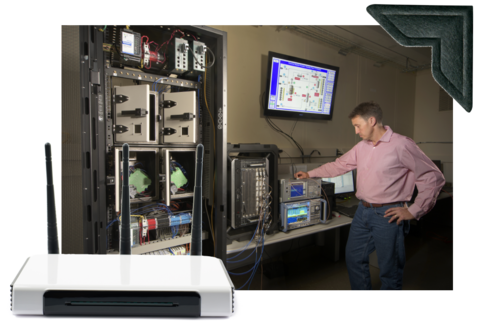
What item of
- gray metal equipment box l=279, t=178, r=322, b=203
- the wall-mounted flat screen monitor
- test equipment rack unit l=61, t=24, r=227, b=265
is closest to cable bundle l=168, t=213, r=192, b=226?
test equipment rack unit l=61, t=24, r=227, b=265

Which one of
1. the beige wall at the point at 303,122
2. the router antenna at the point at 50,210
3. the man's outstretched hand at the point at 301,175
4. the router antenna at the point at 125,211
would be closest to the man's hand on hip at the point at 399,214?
the man's outstretched hand at the point at 301,175

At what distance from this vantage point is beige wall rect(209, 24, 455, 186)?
2020 millimetres

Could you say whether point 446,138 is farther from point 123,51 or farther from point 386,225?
point 123,51

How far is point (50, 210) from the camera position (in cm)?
62

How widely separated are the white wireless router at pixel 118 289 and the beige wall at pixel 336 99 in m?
1.54

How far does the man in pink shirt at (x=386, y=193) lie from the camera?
5.03 ft

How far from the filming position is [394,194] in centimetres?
156

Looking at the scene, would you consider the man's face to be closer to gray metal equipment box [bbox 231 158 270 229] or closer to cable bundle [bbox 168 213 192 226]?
gray metal equipment box [bbox 231 158 270 229]

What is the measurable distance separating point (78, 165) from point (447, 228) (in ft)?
14.3

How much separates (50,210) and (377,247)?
181cm

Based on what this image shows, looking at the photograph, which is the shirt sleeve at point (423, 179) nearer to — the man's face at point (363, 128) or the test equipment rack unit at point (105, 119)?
the man's face at point (363, 128)

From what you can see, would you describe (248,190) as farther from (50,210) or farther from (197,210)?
(50,210)

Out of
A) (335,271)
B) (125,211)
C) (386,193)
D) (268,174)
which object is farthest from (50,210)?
(335,271)

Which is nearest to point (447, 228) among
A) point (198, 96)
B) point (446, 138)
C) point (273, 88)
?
point (446, 138)
